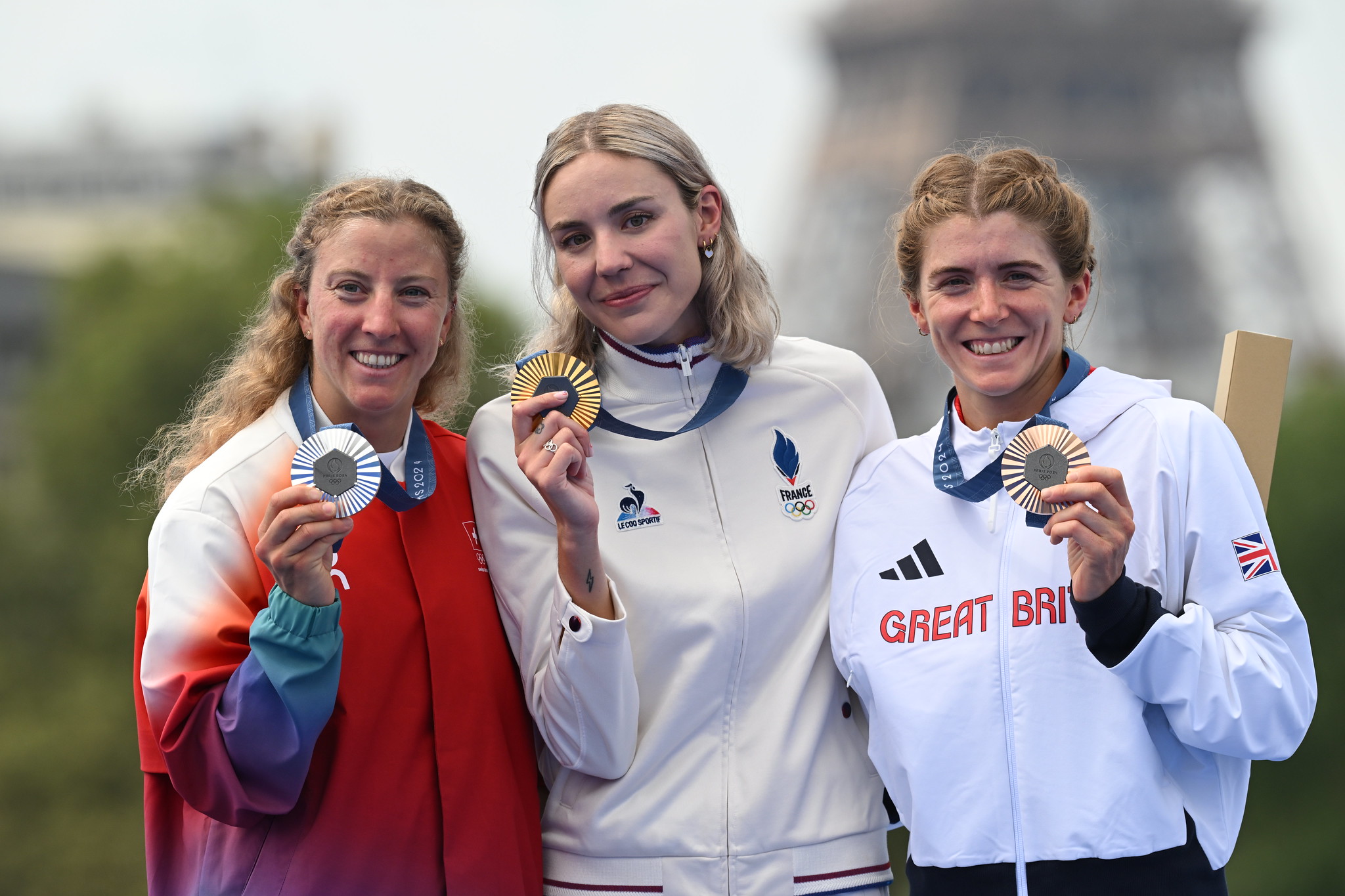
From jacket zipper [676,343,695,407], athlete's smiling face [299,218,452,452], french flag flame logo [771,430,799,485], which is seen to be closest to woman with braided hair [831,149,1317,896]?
french flag flame logo [771,430,799,485]

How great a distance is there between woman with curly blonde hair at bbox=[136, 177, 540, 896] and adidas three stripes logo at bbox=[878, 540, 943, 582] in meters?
1.22

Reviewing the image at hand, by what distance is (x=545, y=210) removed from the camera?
14.0ft

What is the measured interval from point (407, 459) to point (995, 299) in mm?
1837

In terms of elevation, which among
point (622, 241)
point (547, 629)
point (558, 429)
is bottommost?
point (547, 629)

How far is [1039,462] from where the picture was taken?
3.45m

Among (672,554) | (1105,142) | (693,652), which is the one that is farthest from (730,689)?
(1105,142)

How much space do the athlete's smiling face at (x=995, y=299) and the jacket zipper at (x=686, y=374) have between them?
0.81 m

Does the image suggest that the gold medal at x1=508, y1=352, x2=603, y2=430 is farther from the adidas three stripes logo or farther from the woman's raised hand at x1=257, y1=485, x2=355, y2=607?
the adidas three stripes logo

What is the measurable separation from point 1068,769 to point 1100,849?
0.21 metres

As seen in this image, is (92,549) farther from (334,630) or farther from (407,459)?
(334,630)

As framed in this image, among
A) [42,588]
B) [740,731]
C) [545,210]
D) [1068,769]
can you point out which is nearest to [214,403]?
[545,210]

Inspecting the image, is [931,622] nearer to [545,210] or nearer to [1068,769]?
[1068,769]

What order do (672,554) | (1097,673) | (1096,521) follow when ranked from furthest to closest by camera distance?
(672,554) < (1097,673) < (1096,521)

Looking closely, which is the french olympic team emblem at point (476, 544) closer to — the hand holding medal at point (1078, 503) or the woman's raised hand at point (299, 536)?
the woman's raised hand at point (299, 536)
